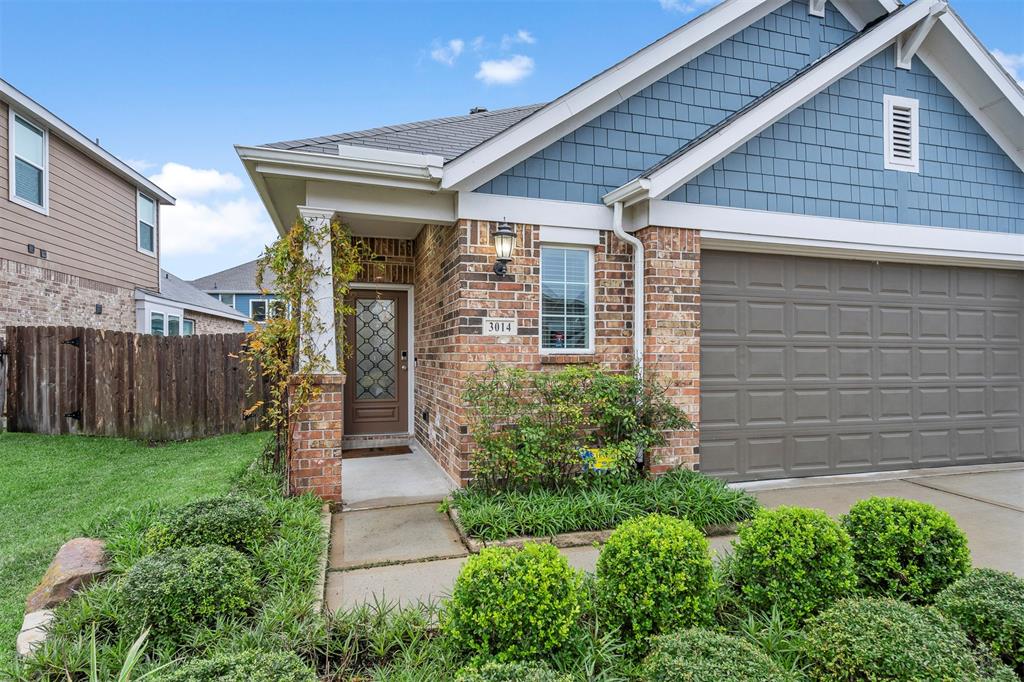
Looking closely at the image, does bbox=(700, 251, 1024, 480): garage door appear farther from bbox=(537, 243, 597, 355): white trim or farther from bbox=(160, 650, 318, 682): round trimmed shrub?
bbox=(160, 650, 318, 682): round trimmed shrub

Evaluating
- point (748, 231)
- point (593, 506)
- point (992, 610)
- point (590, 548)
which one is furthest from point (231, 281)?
point (992, 610)

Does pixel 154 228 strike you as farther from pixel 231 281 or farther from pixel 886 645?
pixel 886 645

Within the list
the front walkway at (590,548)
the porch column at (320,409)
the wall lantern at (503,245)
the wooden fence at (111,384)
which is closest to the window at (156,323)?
the wooden fence at (111,384)

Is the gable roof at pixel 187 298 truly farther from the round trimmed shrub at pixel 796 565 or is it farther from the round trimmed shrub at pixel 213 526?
the round trimmed shrub at pixel 796 565

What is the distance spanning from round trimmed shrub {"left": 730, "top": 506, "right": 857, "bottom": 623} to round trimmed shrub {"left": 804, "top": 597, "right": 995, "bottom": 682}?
0.26m

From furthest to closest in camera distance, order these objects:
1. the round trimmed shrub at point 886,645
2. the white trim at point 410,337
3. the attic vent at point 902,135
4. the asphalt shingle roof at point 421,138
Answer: the white trim at point 410,337, the attic vent at point 902,135, the asphalt shingle roof at point 421,138, the round trimmed shrub at point 886,645

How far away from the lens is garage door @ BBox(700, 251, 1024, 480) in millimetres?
5551

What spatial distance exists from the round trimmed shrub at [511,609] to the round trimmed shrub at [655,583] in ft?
0.83

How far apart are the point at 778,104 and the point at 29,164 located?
37.9 ft

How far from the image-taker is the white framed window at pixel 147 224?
1263cm

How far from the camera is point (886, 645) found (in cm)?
204

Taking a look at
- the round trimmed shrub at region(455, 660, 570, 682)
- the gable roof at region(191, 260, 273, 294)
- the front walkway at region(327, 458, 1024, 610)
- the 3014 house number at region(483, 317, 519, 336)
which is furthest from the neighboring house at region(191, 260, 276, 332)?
the round trimmed shrub at region(455, 660, 570, 682)

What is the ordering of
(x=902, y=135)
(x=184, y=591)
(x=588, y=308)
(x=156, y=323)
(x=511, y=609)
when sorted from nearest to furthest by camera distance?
(x=511, y=609)
(x=184, y=591)
(x=588, y=308)
(x=902, y=135)
(x=156, y=323)

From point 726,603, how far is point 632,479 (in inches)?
85.2
